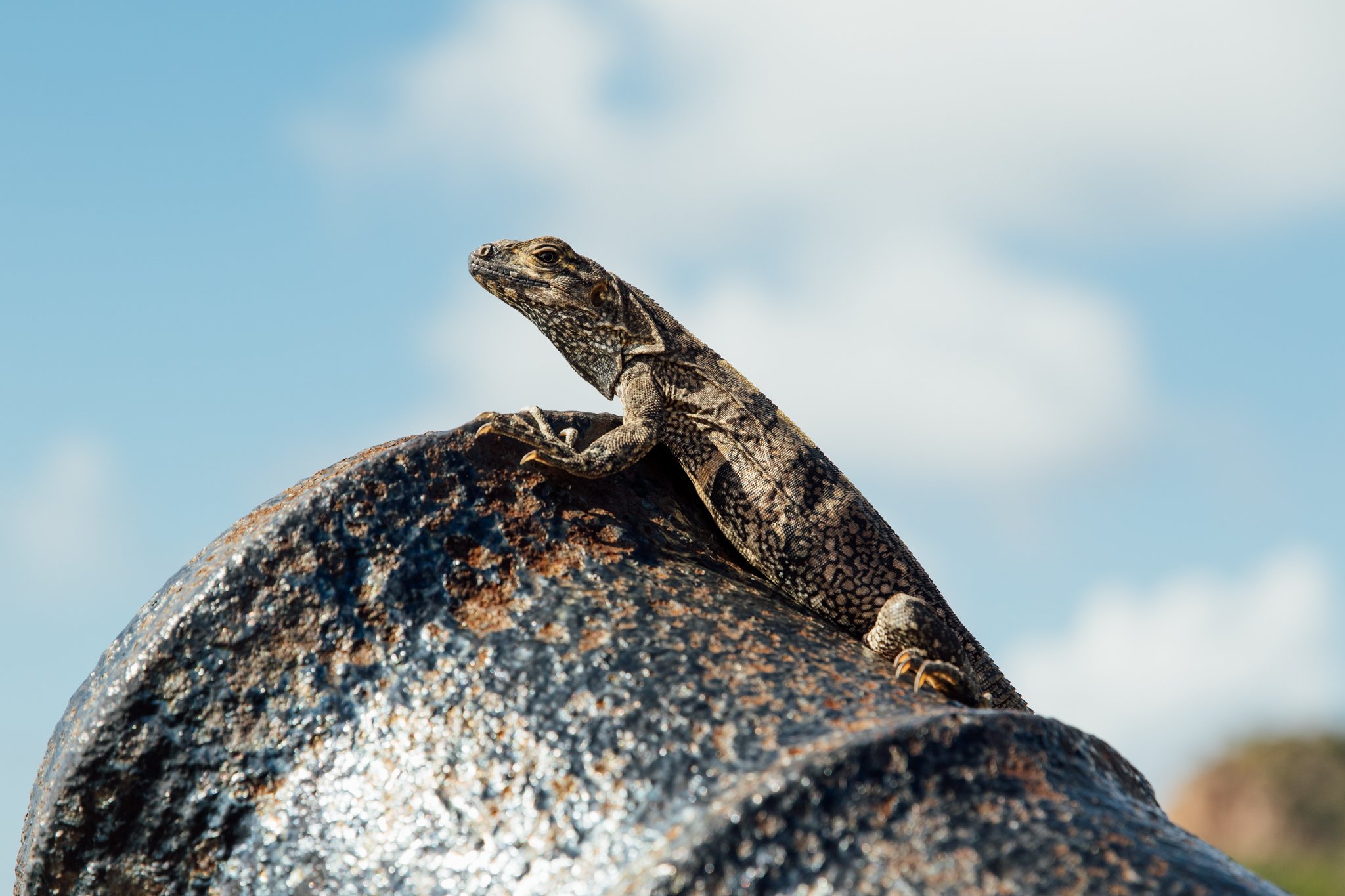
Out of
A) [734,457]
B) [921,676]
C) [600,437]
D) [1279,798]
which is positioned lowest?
[921,676]

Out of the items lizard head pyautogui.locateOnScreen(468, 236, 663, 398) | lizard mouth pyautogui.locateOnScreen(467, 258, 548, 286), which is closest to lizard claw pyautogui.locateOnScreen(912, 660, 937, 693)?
lizard head pyautogui.locateOnScreen(468, 236, 663, 398)

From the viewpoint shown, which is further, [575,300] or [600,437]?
[575,300]

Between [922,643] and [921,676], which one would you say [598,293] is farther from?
[921,676]

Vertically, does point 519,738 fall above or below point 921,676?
below

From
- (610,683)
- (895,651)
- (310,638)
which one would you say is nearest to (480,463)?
(310,638)

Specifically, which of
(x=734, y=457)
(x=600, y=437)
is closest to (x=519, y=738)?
(x=600, y=437)

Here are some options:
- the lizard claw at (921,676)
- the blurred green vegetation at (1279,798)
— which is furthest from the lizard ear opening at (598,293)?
the blurred green vegetation at (1279,798)
